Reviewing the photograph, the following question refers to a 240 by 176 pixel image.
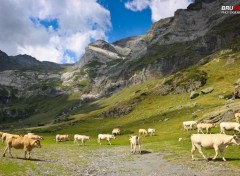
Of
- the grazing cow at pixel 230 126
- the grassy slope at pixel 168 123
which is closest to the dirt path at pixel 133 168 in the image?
the grassy slope at pixel 168 123

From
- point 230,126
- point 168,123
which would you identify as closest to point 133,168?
point 230,126

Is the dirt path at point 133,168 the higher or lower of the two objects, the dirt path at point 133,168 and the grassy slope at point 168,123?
the lower

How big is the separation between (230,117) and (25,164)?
51.6 metres

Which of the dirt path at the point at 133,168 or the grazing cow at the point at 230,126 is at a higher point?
the grazing cow at the point at 230,126

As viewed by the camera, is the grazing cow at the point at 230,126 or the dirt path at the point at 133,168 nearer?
the dirt path at the point at 133,168

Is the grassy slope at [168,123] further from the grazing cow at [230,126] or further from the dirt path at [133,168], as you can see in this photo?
the grazing cow at [230,126]

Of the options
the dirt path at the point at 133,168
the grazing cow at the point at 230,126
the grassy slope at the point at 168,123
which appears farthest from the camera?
the grazing cow at the point at 230,126

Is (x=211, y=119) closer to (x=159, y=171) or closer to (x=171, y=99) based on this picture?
(x=159, y=171)

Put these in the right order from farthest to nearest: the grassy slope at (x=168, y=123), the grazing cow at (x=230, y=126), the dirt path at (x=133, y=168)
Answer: the grazing cow at (x=230, y=126), the grassy slope at (x=168, y=123), the dirt path at (x=133, y=168)

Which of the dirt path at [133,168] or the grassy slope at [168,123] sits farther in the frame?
the grassy slope at [168,123]

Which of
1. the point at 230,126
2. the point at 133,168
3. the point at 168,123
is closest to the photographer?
the point at 133,168

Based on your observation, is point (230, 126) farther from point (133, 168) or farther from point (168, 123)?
point (168, 123)

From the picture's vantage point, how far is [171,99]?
194 metres

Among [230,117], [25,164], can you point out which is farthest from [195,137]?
[230,117]
